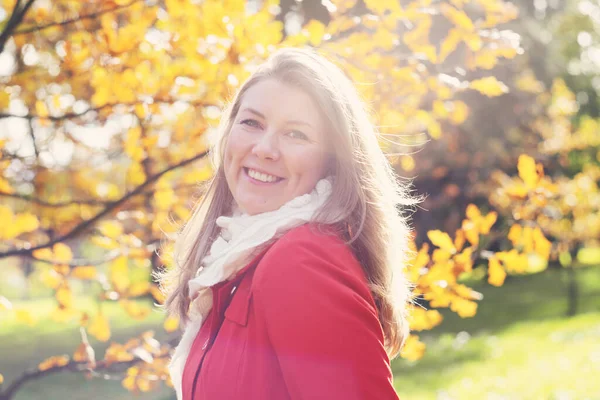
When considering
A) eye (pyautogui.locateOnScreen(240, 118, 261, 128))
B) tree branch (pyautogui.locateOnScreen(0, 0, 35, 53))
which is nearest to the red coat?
eye (pyautogui.locateOnScreen(240, 118, 261, 128))

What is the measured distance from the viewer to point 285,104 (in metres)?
1.90

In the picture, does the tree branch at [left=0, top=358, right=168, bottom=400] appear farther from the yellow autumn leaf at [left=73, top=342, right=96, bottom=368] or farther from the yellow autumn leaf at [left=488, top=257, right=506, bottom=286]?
the yellow autumn leaf at [left=488, top=257, right=506, bottom=286]

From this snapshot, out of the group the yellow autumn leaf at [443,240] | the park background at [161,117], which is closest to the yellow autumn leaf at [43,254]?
the park background at [161,117]

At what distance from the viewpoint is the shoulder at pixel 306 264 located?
5.01 ft

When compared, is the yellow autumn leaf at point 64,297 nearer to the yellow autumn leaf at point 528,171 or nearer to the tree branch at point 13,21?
the tree branch at point 13,21

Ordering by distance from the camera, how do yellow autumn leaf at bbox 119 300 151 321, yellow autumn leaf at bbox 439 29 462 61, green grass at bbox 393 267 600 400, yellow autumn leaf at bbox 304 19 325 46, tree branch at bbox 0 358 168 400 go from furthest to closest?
1. green grass at bbox 393 267 600 400
2. tree branch at bbox 0 358 168 400
3. yellow autumn leaf at bbox 119 300 151 321
4. yellow autumn leaf at bbox 439 29 462 61
5. yellow autumn leaf at bbox 304 19 325 46

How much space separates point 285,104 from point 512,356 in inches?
338

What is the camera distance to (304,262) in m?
1.54

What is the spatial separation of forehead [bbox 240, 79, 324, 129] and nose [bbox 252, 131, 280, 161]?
6 cm

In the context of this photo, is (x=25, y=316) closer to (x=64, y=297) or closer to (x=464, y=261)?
(x=64, y=297)

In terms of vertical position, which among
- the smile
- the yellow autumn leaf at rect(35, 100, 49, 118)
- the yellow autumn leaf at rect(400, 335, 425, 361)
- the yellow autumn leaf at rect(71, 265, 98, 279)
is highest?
the smile

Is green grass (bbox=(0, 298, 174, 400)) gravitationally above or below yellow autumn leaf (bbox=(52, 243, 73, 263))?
below

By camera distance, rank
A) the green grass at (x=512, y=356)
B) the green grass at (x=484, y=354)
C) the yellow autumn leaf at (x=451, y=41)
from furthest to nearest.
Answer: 1. the green grass at (x=484, y=354)
2. the green grass at (x=512, y=356)
3. the yellow autumn leaf at (x=451, y=41)

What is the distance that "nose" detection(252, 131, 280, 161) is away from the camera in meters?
1.91
